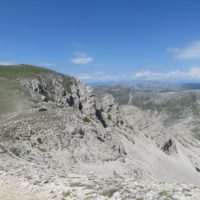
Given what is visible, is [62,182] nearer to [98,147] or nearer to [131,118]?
[98,147]

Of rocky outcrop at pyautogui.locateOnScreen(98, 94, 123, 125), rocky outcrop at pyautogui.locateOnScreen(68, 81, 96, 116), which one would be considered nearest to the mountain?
rocky outcrop at pyautogui.locateOnScreen(68, 81, 96, 116)

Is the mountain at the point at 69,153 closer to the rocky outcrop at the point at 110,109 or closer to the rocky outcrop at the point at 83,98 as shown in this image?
the rocky outcrop at the point at 83,98

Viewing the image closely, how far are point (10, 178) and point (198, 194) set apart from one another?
16632 mm

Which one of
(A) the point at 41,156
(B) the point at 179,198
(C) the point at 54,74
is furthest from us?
(C) the point at 54,74

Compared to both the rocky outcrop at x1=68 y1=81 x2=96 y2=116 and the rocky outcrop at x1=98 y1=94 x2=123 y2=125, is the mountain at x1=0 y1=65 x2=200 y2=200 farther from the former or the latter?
the rocky outcrop at x1=98 y1=94 x2=123 y2=125

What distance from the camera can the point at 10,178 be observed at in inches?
1184

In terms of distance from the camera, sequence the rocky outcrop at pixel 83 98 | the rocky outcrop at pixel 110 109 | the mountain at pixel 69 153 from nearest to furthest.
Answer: the mountain at pixel 69 153 → the rocky outcrop at pixel 83 98 → the rocky outcrop at pixel 110 109

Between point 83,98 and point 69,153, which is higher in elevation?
point 83,98

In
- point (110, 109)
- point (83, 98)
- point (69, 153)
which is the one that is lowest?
point (110, 109)

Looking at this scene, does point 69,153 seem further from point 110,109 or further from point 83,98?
point 110,109

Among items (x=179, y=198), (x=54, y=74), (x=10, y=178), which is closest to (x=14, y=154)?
(x=10, y=178)

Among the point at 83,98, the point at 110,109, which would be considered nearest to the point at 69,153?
the point at 83,98

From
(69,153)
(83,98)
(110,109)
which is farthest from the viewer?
(110,109)

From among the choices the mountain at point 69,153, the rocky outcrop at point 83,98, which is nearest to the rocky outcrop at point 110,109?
the mountain at point 69,153
